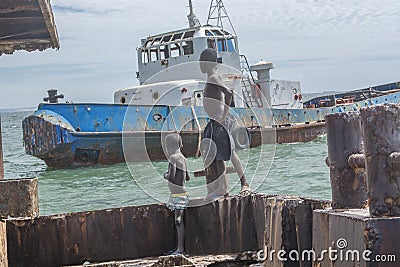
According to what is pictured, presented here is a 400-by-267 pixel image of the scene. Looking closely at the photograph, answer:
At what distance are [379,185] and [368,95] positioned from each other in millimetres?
24222

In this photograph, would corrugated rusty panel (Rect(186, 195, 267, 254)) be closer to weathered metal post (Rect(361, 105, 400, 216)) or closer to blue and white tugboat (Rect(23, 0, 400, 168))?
weathered metal post (Rect(361, 105, 400, 216))

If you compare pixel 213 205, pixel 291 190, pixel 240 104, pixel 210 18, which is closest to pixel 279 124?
pixel 240 104

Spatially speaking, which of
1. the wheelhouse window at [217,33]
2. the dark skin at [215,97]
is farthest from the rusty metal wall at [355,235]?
the wheelhouse window at [217,33]

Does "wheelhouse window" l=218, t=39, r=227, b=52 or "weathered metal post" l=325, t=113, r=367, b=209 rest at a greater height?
"wheelhouse window" l=218, t=39, r=227, b=52

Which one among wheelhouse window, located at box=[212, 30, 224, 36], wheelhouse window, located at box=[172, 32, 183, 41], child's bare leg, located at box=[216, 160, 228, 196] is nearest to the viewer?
child's bare leg, located at box=[216, 160, 228, 196]

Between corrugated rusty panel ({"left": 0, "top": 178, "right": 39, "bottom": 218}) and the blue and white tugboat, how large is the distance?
8454mm

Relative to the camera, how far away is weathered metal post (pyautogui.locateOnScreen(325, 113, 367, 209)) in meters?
3.10

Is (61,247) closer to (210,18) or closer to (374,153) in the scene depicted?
(374,153)

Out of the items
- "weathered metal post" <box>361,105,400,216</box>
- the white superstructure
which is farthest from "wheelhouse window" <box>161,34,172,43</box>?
"weathered metal post" <box>361,105,400,216</box>

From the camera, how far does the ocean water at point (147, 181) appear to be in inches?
480

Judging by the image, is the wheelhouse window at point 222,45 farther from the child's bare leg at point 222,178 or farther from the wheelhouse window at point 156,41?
the child's bare leg at point 222,178

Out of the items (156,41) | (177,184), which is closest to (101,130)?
(156,41)

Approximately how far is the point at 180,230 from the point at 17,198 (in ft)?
4.59

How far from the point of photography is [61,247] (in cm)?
509
